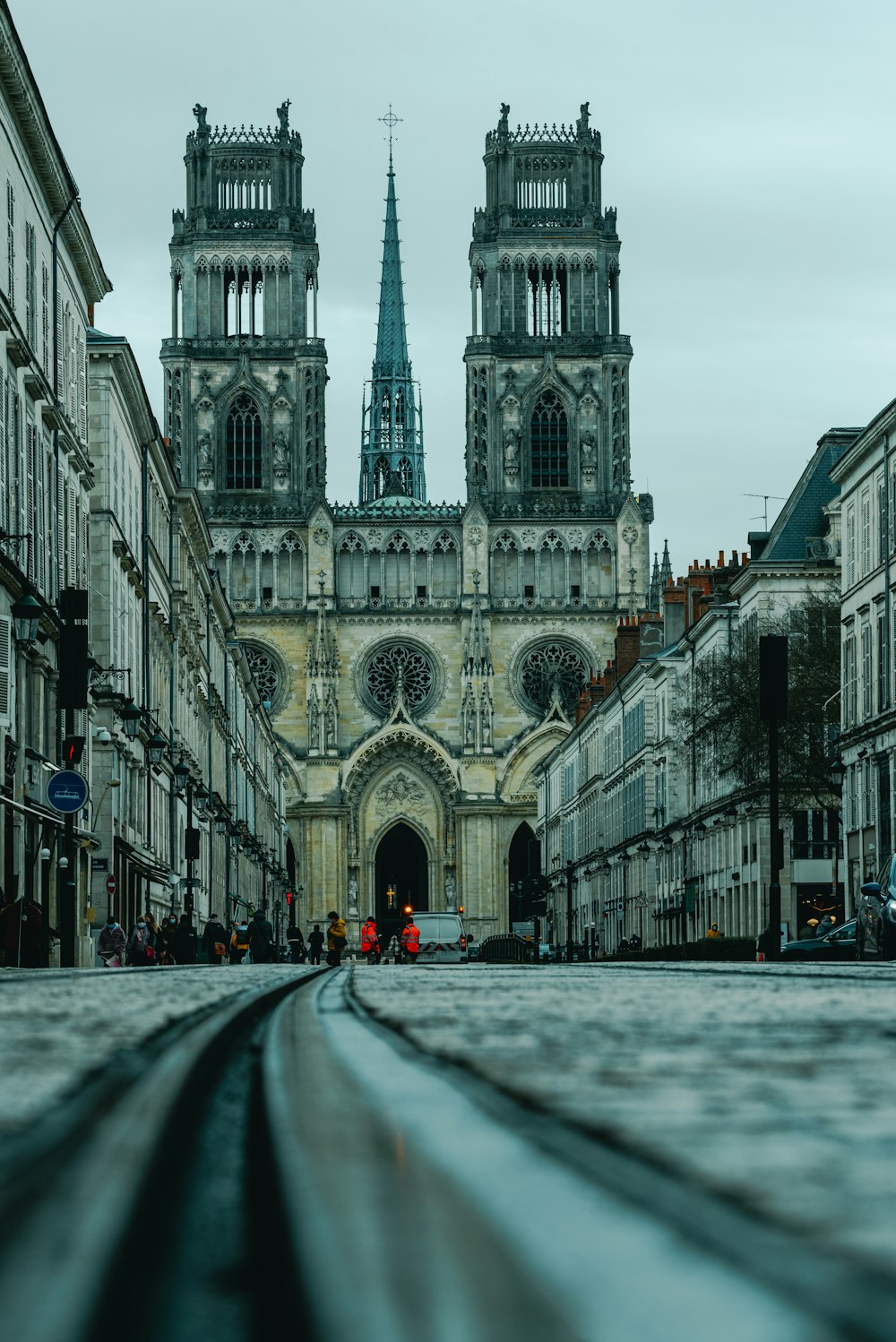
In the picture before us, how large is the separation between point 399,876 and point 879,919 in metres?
88.8

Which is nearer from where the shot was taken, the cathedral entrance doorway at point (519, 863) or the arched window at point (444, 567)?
the arched window at point (444, 567)

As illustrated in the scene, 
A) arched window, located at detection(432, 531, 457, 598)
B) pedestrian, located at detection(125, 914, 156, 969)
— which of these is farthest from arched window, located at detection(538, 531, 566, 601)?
pedestrian, located at detection(125, 914, 156, 969)

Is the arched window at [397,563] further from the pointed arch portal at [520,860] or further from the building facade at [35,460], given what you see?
the building facade at [35,460]

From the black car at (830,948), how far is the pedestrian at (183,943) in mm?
10548

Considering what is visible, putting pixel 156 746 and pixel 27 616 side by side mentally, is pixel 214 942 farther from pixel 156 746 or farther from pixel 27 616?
pixel 27 616

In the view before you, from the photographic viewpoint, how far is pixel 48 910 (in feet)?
112

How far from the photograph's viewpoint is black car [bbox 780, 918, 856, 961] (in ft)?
106

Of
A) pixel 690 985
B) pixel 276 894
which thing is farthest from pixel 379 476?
pixel 690 985

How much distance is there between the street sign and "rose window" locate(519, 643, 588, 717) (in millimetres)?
81270

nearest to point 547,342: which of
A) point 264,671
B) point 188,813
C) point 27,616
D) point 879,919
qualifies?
point 264,671

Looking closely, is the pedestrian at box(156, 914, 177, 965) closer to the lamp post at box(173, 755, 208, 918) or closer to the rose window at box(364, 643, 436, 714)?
the lamp post at box(173, 755, 208, 918)

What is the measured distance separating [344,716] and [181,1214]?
342 feet

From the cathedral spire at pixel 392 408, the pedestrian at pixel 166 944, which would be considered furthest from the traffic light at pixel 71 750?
the cathedral spire at pixel 392 408

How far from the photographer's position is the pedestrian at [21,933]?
24922 mm
